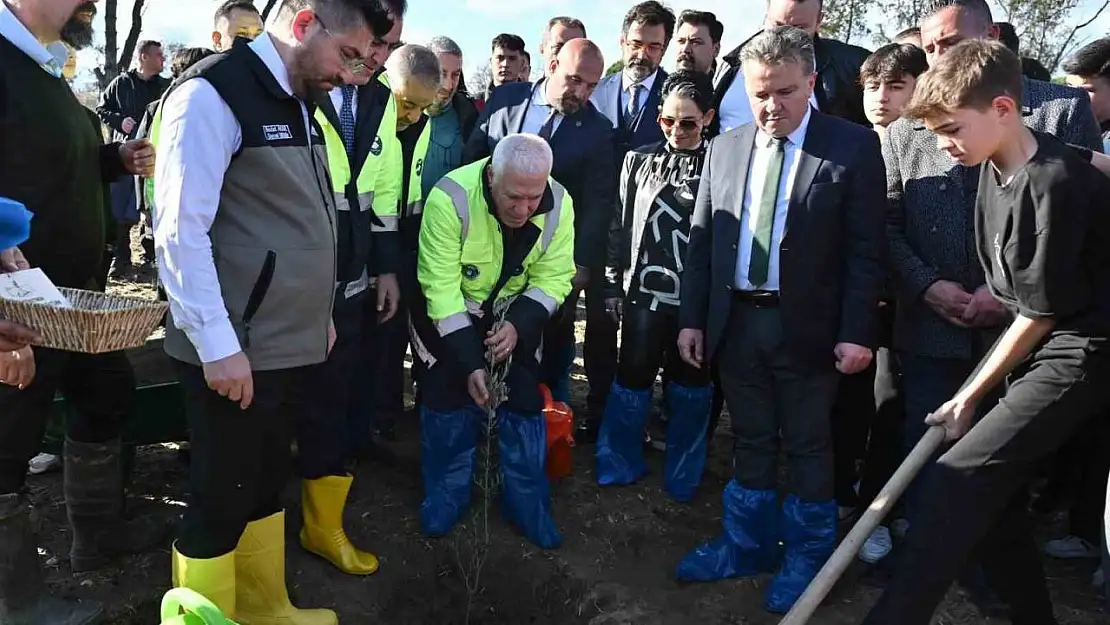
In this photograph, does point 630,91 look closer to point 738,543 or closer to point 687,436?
point 687,436

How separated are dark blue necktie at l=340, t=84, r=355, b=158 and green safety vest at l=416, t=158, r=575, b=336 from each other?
395 mm

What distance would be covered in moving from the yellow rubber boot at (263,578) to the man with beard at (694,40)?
378cm

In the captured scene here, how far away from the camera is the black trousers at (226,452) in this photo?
2539 millimetres

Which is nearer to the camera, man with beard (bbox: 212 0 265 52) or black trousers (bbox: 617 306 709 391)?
man with beard (bbox: 212 0 265 52)

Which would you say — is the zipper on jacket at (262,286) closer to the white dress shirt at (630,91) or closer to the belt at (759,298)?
the belt at (759,298)

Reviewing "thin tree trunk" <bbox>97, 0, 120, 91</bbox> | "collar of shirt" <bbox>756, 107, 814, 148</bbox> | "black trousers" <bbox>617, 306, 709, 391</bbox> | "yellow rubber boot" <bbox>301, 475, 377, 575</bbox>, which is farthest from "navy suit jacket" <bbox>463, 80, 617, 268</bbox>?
"thin tree trunk" <bbox>97, 0, 120, 91</bbox>

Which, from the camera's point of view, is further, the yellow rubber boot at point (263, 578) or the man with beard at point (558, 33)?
the man with beard at point (558, 33)

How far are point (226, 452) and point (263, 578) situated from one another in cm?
68

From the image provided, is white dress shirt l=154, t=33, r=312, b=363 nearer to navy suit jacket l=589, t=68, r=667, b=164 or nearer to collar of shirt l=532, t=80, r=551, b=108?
collar of shirt l=532, t=80, r=551, b=108

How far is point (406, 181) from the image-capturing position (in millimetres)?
4258

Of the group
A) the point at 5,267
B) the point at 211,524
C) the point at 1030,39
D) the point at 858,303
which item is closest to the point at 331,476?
the point at 211,524

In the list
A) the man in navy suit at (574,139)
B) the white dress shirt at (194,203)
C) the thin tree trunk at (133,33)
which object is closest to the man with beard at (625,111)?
the man in navy suit at (574,139)

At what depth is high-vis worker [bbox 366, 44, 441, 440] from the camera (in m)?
4.04

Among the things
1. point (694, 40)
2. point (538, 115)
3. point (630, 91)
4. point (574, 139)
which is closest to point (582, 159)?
point (574, 139)
